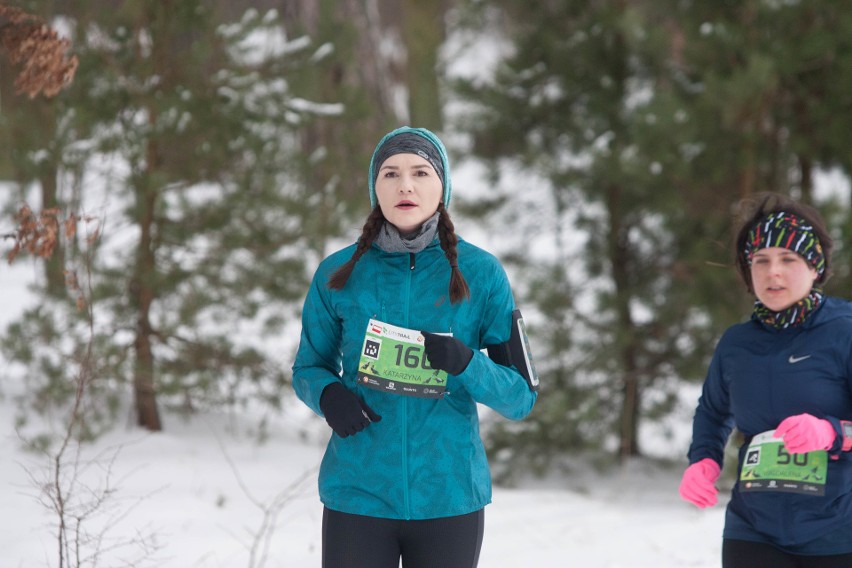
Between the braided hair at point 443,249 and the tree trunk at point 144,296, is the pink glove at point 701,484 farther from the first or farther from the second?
the tree trunk at point 144,296

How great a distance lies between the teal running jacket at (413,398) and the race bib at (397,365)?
0.06 m

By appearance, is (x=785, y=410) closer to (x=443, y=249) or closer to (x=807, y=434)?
(x=807, y=434)

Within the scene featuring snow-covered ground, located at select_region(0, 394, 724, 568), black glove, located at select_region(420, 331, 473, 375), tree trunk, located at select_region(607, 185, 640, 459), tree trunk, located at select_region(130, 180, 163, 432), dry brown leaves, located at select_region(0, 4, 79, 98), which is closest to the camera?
black glove, located at select_region(420, 331, 473, 375)

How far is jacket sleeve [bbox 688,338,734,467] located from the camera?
2781mm

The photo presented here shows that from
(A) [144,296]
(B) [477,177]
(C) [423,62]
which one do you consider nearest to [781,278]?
(A) [144,296]

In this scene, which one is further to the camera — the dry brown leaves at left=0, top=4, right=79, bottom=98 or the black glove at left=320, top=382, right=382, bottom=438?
the dry brown leaves at left=0, top=4, right=79, bottom=98

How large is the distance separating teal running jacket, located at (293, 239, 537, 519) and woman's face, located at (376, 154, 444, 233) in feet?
0.29

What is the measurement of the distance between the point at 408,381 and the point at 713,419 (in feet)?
3.63

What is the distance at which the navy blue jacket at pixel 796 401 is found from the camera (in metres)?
2.48

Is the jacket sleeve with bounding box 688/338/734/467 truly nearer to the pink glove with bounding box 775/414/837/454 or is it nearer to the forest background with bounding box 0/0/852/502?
the pink glove with bounding box 775/414/837/454

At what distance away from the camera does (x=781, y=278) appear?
2.63 metres

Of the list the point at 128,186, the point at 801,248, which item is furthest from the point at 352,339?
the point at 128,186

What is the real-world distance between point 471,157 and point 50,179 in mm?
3420

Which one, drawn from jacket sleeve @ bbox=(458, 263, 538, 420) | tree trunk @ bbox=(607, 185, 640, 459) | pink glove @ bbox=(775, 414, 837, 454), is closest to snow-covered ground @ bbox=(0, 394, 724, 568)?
tree trunk @ bbox=(607, 185, 640, 459)
